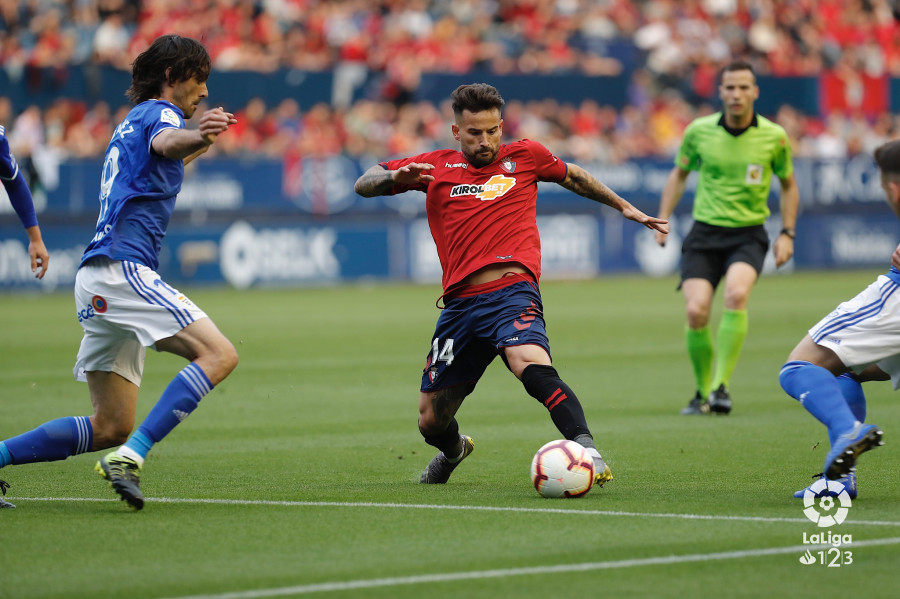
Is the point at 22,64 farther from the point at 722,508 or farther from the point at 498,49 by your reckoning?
the point at 722,508

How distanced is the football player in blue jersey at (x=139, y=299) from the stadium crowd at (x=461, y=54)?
59.7ft

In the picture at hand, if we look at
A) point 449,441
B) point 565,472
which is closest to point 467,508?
point 565,472

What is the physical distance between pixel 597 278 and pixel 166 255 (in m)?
8.74

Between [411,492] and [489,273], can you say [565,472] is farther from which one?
[489,273]

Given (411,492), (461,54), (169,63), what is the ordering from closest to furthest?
(169,63)
(411,492)
(461,54)

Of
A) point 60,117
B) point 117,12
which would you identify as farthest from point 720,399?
point 117,12

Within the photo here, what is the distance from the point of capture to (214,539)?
557cm

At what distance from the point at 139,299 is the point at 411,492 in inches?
68.4

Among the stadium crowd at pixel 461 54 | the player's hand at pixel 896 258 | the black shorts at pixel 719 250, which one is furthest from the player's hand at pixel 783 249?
the stadium crowd at pixel 461 54

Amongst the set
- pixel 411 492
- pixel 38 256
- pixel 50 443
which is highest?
pixel 38 256

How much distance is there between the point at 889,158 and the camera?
6000 mm

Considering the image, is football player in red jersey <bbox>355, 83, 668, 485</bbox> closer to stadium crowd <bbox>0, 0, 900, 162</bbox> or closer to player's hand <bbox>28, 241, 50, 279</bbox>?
player's hand <bbox>28, 241, 50, 279</bbox>

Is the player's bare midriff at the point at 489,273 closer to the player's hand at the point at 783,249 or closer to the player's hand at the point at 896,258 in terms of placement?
the player's hand at the point at 896,258

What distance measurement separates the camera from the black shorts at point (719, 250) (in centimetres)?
1113
